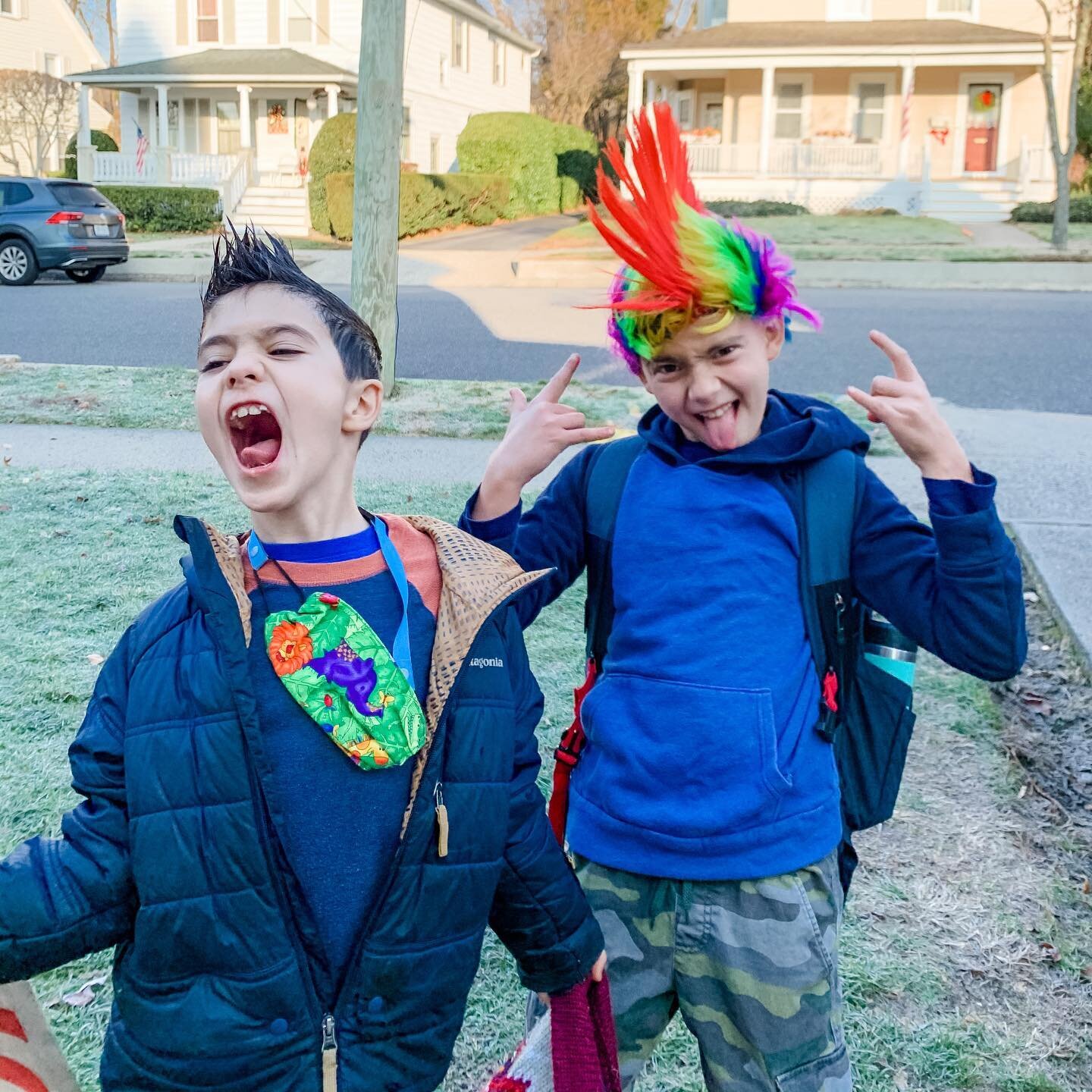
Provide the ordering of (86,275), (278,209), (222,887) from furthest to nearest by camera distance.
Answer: (278,209) → (86,275) → (222,887)

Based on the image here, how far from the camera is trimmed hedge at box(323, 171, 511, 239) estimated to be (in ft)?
81.6

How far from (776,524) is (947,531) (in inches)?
10.1

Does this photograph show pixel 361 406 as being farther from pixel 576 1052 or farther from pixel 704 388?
pixel 576 1052

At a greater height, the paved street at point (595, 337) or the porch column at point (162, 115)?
the porch column at point (162, 115)

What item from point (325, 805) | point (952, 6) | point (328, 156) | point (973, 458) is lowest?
point (973, 458)

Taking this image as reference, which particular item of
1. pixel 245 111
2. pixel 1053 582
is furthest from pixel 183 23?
pixel 1053 582

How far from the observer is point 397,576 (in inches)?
63.8

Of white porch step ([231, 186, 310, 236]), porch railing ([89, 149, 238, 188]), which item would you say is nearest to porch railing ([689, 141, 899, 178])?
white porch step ([231, 186, 310, 236])

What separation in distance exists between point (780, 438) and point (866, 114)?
3199 cm

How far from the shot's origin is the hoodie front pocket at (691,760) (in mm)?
1797

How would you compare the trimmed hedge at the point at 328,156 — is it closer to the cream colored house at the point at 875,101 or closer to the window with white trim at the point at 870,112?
the cream colored house at the point at 875,101

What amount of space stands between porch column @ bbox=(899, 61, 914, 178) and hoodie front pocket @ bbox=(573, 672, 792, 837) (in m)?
29.8

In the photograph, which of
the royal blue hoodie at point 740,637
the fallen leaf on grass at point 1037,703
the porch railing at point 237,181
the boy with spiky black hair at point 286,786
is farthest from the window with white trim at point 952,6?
the boy with spiky black hair at point 286,786

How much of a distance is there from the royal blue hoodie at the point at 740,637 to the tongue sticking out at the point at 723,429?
2 cm
